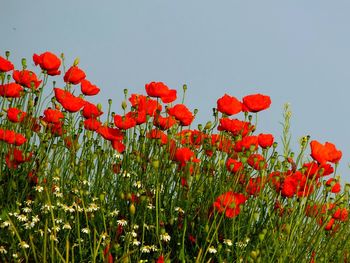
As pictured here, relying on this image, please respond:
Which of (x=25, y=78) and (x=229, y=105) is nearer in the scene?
(x=229, y=105)

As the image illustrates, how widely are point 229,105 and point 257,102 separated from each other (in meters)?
0.20

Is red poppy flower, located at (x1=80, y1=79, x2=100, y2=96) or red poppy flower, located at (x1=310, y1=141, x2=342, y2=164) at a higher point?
red poppy flower, located at (x1=80, y1=79, x2=100, y2=96)

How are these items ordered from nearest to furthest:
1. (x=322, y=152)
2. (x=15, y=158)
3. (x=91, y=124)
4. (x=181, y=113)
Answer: (x=322, y=152) < (x=15, y=158) < (x=181, y=113) < (x=91, y=124)

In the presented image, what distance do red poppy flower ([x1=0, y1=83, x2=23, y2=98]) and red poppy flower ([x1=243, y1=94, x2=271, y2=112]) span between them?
1613 mm

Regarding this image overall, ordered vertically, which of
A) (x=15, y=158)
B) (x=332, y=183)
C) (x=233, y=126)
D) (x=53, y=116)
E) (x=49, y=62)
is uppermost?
(x=49, y=62)

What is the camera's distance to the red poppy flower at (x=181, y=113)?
4243mm

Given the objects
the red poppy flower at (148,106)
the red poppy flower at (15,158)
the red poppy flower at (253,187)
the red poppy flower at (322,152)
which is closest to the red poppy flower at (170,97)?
the red poppy flower at (148,106)

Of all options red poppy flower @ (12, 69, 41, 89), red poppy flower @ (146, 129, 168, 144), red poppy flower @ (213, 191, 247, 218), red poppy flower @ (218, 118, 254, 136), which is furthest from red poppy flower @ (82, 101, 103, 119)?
red poppy flower @ (213, 191, 247, 218)

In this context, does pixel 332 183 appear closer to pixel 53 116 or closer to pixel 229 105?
pixel 229 105

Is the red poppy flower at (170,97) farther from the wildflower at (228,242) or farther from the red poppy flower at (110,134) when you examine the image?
the wildflower at (228,242)

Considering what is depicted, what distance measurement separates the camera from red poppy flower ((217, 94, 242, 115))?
422cm

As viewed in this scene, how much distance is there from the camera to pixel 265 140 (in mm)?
4215

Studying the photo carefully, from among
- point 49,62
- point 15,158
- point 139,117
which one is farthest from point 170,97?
point 15,158

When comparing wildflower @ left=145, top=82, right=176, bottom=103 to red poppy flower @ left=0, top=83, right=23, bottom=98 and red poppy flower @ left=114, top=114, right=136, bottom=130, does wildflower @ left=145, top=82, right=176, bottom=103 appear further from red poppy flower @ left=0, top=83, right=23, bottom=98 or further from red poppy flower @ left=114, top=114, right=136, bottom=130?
red poppy flower @ left=0, top=83, right=23, bottom=98
